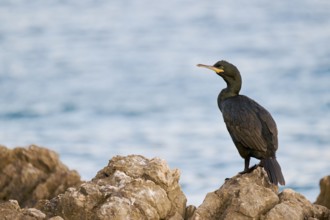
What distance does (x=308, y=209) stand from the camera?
11156 millimetres

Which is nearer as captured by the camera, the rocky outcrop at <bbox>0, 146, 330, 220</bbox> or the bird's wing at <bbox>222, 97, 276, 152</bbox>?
the rocky outcrop at <bbox>0, 146, 330, 220</bbox>

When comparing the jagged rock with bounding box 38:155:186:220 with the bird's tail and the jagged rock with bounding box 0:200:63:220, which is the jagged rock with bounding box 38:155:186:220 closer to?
the jagged rock with bounding box 0:200:63:220

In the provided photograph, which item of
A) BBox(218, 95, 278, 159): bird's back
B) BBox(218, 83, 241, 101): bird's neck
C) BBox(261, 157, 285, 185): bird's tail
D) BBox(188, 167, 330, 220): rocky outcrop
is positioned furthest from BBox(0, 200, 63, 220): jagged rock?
BBox(218, 83, 241, 101): bird's neck

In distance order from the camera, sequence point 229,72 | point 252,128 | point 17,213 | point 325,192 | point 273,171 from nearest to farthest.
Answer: point 17,213, point 273,171, point 252,128, point 229,72, point 325,192

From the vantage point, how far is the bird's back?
1322cm

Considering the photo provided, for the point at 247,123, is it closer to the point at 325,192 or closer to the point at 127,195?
the point at 325,192

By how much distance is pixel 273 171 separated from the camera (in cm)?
1260

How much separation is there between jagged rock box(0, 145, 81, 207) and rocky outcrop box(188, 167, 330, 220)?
214 inches

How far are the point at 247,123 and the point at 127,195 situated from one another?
8.96ft

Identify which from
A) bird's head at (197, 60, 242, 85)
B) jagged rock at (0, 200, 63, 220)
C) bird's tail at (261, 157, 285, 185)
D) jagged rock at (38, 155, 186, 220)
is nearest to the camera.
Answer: jagged rock at (0, 200, 63, 220)

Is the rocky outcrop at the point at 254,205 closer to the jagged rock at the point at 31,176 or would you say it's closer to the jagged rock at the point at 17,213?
the jagged rock at the point at 17,213

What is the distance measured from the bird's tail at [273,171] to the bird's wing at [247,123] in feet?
0.80

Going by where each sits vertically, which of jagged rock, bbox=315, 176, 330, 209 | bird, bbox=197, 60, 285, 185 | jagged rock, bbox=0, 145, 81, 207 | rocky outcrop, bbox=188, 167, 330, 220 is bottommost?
jagged rock, bbox=0, 145, 81, 207

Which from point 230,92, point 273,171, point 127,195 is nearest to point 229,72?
point 230,92
